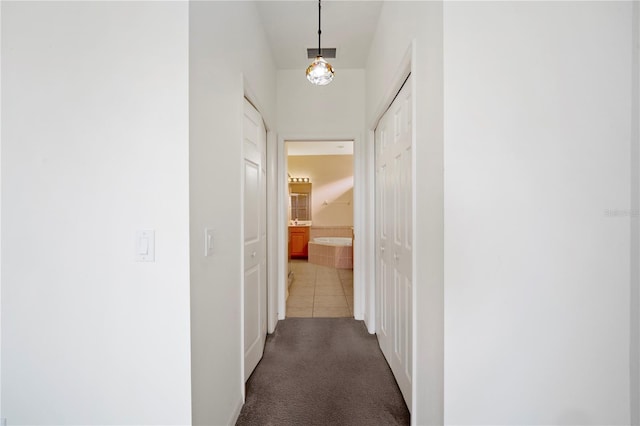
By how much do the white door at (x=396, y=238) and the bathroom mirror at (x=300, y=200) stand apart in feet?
19.3

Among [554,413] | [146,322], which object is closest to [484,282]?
[554,413]

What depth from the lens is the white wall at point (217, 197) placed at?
118 cm

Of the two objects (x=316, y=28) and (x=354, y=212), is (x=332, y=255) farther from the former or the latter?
(x=316, y=28)

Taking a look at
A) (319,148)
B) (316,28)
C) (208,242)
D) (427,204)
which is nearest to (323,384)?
(208,242)

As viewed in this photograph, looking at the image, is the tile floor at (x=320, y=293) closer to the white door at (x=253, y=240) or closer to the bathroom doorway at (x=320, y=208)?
the bathroom doorway at (x=320, y=208)

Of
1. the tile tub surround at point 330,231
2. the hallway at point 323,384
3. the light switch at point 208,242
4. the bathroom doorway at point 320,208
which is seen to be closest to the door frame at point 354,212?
the hallway at point 323,384

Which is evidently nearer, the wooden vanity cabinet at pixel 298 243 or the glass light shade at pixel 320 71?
the glass light shade at pixel 320 71

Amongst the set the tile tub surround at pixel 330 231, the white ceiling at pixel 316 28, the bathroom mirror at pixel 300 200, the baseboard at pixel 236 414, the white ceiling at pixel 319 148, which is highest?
the white ceiling at pixel 319 148

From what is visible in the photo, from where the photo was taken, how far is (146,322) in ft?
3.71

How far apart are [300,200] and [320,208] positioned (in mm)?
677

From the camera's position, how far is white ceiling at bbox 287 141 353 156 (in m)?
6.93

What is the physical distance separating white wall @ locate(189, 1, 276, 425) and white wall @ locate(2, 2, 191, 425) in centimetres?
7

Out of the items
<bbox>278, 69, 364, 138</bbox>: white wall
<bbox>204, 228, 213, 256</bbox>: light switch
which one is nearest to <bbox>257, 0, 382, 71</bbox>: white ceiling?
<bbox>278, 69, 364, 138</bbox>: white wall

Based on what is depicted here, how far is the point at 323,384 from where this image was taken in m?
2.01
